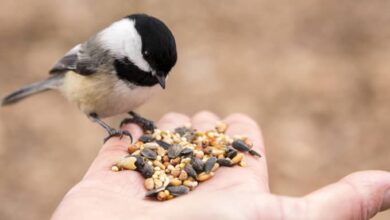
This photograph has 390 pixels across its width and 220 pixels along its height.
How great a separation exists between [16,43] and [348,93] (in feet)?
7.85

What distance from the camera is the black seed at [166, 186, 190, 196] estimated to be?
5.98 feet

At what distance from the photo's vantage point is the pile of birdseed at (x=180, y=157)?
1.87 metres

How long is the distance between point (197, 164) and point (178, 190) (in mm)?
157

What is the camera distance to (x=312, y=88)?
3877mm

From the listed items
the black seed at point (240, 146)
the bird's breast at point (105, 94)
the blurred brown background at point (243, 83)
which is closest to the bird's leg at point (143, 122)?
the bird's breast at point (105, 94)

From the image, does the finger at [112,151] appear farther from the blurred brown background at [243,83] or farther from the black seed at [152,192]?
the blurred brown background at [243,83]

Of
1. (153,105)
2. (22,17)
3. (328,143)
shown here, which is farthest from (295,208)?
(22,17)

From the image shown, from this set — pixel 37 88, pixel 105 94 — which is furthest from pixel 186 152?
pixel 37 88

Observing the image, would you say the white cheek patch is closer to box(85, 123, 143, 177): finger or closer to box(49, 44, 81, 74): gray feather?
box(49, 44, 81, 74): gray feather

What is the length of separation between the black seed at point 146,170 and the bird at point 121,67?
1.11 ft

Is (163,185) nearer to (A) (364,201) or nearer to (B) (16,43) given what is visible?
(A) (364,201)

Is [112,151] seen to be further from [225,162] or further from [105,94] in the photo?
[225,162]

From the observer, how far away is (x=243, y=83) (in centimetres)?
396

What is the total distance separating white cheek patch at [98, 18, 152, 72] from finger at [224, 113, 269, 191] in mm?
476
